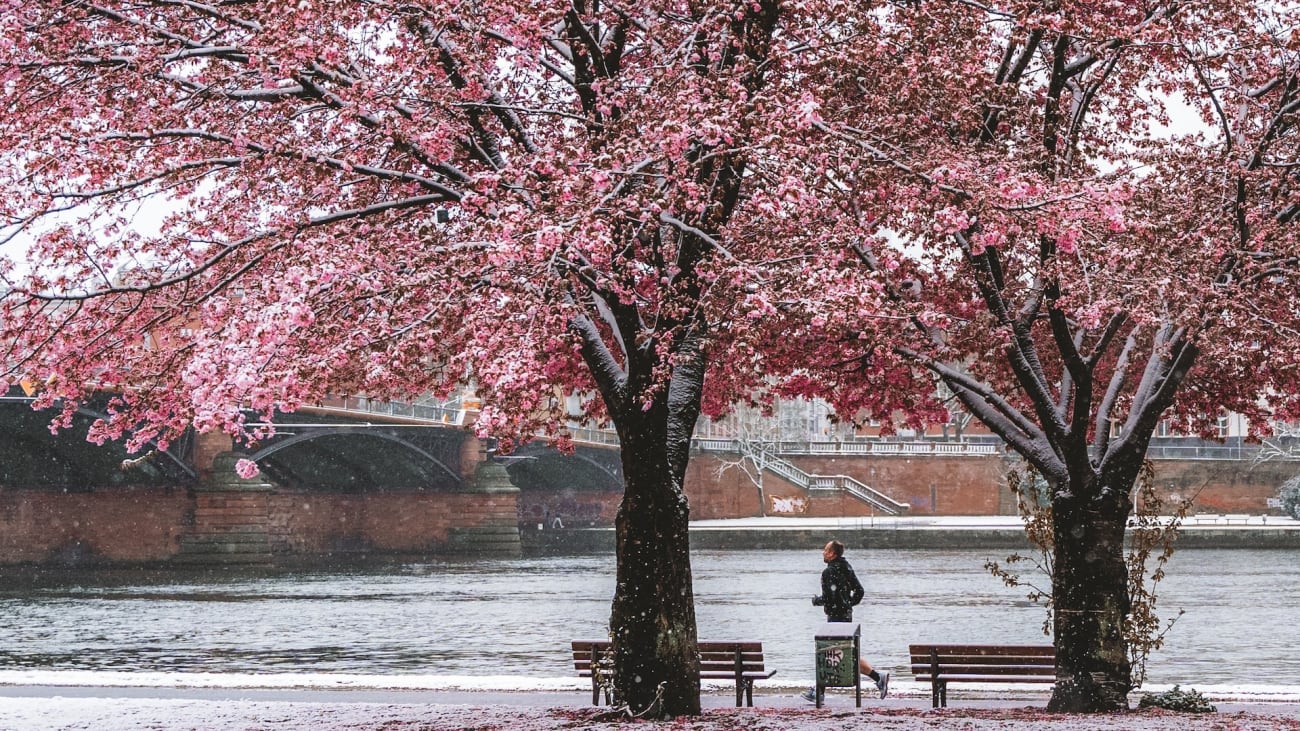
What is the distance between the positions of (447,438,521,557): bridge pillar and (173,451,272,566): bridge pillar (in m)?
11.2

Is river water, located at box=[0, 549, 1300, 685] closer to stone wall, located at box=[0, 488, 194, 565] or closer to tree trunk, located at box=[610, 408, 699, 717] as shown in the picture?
stone wall, located at box=[0, 488, 194, 565]

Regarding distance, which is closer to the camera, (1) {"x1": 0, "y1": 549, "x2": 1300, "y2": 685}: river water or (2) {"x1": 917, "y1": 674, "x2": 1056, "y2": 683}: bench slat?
(2) {"x1": 917, "y1": 674, "x2": 1056, "y2": 683}: bench slat

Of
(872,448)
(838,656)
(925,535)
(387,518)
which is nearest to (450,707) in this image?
(838,656)

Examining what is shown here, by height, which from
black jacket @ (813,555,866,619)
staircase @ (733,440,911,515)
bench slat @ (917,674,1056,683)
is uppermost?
staircase @ (733,440,911,515)

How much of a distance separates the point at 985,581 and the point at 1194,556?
46.1ft

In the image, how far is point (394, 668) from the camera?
21578mm

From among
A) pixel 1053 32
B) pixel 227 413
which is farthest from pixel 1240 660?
pixel 227 413

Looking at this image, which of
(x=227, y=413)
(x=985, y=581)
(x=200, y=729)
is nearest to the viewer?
(x=227, y=413)

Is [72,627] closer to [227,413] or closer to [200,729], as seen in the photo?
[200,729]

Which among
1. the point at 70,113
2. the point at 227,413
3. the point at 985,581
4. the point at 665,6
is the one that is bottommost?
the point at 985,581

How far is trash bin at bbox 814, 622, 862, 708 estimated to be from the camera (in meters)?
11.8

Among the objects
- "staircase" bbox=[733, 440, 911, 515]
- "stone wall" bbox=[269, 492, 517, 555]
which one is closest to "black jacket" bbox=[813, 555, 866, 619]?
"stone wall" bbox=[269, 492, 517, 555]

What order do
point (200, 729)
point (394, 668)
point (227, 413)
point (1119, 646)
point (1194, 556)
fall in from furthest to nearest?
point (1194, 556), point (394, 668), point (1119, 646), point (200, 729), point (227, 413)

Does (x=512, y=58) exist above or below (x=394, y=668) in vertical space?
above
